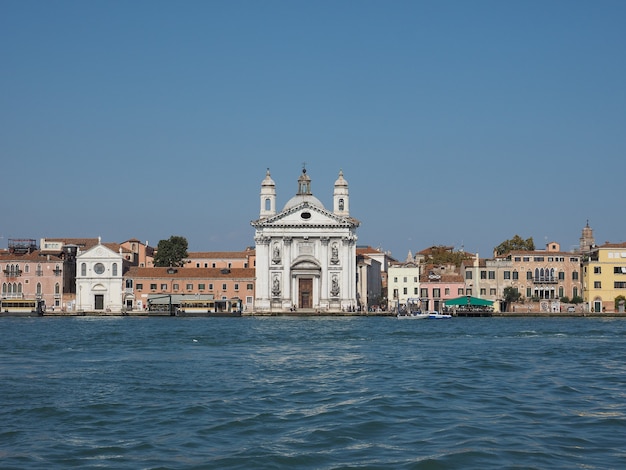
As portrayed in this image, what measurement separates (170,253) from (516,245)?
30.4m

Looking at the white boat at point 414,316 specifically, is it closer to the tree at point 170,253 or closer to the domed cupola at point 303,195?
the domed cupola at point 303,195

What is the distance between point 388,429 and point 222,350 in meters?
16.4

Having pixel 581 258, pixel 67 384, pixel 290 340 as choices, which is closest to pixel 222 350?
pixel 290 340

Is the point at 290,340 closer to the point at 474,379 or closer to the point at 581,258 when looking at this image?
the point at 474,379

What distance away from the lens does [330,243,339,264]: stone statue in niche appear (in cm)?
7031

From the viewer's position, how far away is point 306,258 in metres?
70.4

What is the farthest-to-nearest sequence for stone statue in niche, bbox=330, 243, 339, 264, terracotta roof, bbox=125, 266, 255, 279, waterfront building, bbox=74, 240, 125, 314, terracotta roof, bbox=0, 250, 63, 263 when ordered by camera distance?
terracotta roof, bbox=0, 250, 63, 263, terracotta roof, bbox=125, 266, 255, 279, waterfront building, bbox=74, 240, 125, 314, stone statue in niche, bbox=330, 243, 339, 264

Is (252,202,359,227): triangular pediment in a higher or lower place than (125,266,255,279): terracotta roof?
higher

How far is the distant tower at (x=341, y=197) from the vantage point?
244 feet

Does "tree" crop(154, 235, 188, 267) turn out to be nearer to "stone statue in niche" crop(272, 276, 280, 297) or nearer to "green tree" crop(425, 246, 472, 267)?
"stone statue in niche" crop(272, 276, 280, 297)

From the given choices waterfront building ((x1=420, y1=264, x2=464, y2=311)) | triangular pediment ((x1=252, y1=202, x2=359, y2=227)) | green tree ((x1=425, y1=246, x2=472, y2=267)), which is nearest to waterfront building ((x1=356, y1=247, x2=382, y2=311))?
waterfront building ((x1=420, y1=264, x2=464, y2=311))

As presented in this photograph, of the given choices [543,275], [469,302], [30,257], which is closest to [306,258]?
[469,302]

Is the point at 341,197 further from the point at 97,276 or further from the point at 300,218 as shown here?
the point at 97,276

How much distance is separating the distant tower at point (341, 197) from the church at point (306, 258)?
137 inches
